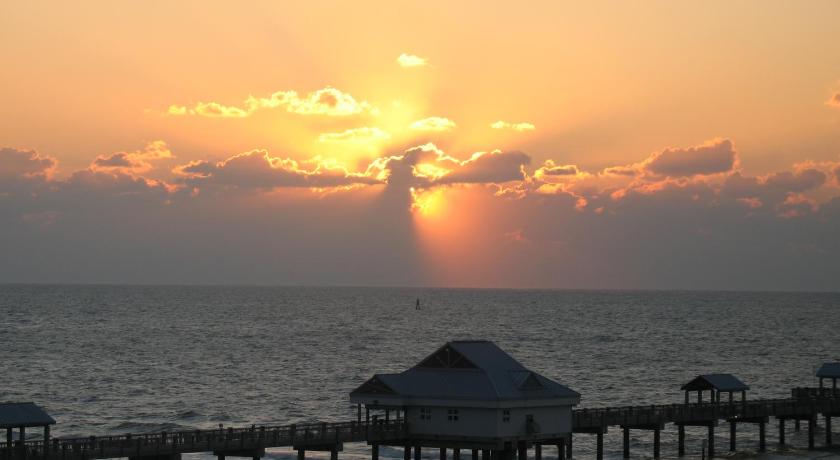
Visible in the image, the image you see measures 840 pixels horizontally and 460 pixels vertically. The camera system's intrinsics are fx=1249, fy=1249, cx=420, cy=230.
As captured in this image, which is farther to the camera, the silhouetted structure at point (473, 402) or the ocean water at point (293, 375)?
the ocean water at point (293, 375)

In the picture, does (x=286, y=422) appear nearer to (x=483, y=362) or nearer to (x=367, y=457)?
(x=367, y=457)

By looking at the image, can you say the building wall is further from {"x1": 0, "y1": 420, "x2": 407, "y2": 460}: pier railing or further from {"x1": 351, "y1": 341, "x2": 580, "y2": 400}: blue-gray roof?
{"x1": 0, "y1": 420, "x2": 407, "y2": 460}: pier railing

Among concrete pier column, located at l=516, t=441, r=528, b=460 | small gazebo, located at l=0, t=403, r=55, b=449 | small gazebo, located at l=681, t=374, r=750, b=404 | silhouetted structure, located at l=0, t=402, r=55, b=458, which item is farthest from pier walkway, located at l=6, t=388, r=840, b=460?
concrete pier column, located at l=516, t=441, r=528, b=460

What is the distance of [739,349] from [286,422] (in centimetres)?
10524

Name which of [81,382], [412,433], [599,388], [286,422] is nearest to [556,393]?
[412,433]

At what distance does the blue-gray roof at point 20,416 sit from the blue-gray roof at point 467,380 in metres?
16.0

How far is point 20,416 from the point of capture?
5309cm

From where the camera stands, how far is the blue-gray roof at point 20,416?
52531 millimetres

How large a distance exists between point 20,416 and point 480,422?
2127cm

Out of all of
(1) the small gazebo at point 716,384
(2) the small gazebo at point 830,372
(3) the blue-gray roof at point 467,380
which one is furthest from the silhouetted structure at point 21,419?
(2) the small gazebo at point 830,372

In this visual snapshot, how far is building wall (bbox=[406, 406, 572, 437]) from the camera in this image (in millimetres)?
60375

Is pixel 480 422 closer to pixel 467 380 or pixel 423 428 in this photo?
pixel 467 380

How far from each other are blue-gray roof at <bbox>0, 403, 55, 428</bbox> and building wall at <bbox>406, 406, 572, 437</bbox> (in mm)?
17787

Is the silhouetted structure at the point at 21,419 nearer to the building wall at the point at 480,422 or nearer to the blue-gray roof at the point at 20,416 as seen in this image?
the blue-gray roof at the point at 20,416
